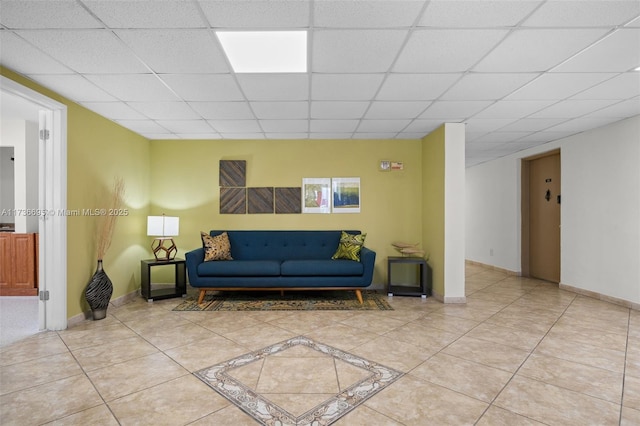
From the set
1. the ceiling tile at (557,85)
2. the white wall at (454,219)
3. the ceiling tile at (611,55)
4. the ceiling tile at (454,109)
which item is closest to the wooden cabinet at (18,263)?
the ceiling tile at (454,109)

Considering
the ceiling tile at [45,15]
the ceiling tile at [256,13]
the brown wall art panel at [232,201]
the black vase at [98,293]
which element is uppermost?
the ceiling tile at [256,13]

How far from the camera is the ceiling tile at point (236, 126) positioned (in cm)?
421

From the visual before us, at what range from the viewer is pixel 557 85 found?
3010 millimetres

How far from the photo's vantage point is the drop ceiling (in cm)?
194

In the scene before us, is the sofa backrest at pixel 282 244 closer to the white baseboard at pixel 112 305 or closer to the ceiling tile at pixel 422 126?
the white baseboard at pixel 112 305

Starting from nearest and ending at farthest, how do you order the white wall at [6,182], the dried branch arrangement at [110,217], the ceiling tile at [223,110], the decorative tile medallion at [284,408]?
the decorative tile medallion at [284,408] < the ceiling tile at [223,110] < the dried branch arrangement at [110,217] < the white wall at [6,182]

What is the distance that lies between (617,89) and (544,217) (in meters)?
3.26

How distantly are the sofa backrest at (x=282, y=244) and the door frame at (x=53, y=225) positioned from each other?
1.99 meters

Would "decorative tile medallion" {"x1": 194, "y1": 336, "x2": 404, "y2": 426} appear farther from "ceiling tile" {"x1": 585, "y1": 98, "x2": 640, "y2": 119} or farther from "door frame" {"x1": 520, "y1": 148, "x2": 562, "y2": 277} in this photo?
"door frame" {"x1": 520, "y1": 148, "x2": 562, "y2": 277}

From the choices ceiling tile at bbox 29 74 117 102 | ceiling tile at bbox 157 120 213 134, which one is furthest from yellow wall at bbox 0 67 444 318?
ceiling tile at bbox 29 74 117 102

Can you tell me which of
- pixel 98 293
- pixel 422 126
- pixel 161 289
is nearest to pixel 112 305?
pixel 98 293

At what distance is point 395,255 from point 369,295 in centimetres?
92

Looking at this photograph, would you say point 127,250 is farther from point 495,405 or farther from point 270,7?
point 495,405

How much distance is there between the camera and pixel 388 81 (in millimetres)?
2932
